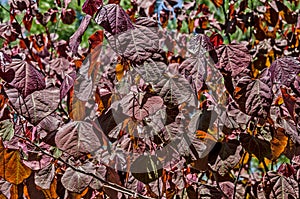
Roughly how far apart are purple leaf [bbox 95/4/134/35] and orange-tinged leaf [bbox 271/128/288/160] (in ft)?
1.91

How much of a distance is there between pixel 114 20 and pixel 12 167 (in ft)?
1.57

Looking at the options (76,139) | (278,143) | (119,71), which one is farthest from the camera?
(119,71)

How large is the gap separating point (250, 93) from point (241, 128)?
11.7 inches

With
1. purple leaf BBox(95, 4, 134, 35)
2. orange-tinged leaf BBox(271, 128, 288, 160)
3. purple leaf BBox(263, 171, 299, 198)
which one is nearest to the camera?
purple leaf BBox(95, 4, 134, 35)

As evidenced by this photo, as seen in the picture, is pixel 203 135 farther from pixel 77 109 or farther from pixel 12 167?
pixel 12 167

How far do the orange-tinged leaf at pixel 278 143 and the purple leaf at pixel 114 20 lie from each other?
0.58 meters

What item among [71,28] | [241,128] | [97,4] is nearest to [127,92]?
[97,4]

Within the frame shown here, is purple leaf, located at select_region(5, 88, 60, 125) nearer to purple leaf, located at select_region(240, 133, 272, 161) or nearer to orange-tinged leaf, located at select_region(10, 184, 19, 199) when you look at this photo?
orange-tinged leaf, located at select_region(10, 184, 19, 199)

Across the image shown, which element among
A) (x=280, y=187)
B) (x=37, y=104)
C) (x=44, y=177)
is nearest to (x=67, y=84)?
(x=37, y=104)

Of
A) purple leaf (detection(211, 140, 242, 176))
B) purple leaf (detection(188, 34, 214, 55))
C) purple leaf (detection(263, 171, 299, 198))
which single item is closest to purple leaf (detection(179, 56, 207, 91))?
purple leaf (detection(188, 34, 214, 55))

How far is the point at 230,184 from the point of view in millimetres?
1639

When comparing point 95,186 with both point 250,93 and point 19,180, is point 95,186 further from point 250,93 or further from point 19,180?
point 250,93

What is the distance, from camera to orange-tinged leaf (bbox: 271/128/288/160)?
54.2 inches

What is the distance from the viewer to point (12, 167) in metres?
1.24
